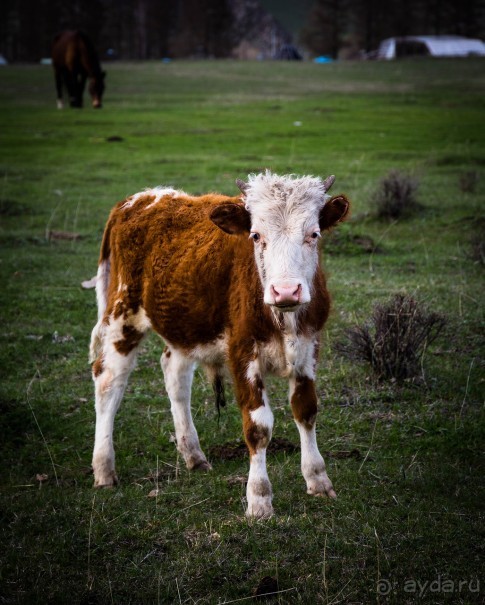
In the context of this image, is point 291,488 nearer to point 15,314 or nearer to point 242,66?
point 15,314

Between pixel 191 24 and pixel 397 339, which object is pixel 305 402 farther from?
pixel 191 24

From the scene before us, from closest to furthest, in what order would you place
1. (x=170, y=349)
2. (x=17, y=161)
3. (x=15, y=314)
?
(x=170, y=349) < (x=15, y=314) < (x=17, y=161)

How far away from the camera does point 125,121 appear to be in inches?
1316

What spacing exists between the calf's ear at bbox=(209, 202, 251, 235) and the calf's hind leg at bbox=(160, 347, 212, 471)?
1.35m

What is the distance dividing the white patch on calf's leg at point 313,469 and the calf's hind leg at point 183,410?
1107 millimetres

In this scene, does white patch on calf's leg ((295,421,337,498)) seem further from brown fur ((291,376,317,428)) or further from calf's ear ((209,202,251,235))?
calf's ear ((209,202,251,235))

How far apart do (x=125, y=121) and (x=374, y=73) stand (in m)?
30.8

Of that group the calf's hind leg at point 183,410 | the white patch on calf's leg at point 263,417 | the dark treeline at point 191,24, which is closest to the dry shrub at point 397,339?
the calf's hind leg at point 183,410

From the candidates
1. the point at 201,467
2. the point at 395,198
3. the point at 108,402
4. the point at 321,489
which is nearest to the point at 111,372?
the point at 108,402

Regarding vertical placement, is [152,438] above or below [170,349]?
below

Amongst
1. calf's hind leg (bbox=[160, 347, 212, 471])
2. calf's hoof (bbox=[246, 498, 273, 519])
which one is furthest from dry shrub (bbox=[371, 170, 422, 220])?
calf's hoof (bbox=[246, 498, 273, 519])

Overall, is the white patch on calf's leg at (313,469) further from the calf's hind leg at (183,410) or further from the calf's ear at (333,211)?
the calf's ear at (333,211)

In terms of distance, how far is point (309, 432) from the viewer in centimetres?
590

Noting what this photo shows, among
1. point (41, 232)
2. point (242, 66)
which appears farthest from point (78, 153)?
point (242, 66)
